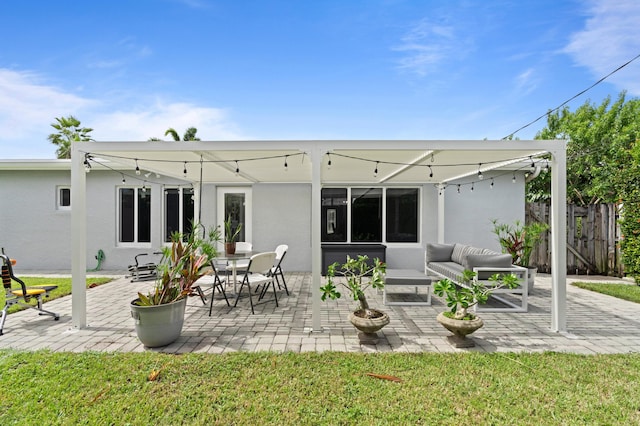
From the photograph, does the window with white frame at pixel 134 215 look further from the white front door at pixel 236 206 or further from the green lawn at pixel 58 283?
the white front door at pixel 236 206

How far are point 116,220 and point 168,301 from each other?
6.19 meters

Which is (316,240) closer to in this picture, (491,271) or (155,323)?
(155,323)

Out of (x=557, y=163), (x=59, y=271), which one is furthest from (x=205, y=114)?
(x=557, y=163)

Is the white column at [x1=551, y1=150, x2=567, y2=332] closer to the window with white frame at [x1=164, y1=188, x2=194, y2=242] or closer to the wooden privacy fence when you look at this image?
the wooden privacy fence

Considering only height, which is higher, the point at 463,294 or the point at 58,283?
the point at 463,294

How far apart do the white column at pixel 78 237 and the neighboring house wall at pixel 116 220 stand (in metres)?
4.22

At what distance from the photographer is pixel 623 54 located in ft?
22.7

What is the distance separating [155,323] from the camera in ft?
10.9

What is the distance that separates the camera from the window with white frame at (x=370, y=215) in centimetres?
816

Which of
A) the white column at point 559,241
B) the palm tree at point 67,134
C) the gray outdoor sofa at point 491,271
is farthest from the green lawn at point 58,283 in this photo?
the palm tree at point 67,134

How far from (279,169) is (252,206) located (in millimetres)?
2475

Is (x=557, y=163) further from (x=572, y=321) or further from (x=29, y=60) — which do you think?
(x=29, y=60)

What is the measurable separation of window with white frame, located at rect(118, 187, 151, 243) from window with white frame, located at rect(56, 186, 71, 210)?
1.52 meters

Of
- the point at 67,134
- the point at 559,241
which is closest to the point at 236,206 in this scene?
the point at 559,241
